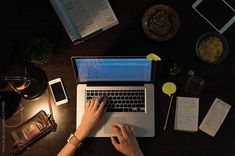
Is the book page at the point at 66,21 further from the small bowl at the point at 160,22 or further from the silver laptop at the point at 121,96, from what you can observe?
the small bowl at the point at 160,22

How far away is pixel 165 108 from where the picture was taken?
1.39m

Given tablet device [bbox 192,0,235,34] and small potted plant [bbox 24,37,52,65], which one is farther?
tablet device [bbox 192,0,235,34]

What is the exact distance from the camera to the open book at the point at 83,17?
1400 millimetres

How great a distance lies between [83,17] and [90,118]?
0.40 metres

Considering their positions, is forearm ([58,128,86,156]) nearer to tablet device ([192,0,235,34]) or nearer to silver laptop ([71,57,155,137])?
silver laptop ([71,57,155,137])

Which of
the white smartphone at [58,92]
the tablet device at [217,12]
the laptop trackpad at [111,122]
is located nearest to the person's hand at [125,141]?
the laptop trackpad at [111,122]

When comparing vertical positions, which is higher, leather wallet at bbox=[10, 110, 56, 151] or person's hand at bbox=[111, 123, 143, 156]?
leather wallet at bbox=[10, 110, 56, 151]

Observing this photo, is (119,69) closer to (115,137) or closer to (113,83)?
(113,83)

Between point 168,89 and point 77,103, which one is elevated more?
point 77,103

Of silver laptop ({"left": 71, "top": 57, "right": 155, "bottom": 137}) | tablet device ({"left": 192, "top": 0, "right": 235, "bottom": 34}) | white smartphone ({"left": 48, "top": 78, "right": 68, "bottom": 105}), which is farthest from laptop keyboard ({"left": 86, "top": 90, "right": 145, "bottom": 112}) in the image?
tablet device ({"left": 192, "top": 0, "right": 235, "bottom": 34})

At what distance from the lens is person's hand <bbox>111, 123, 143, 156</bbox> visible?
1317 millimetres

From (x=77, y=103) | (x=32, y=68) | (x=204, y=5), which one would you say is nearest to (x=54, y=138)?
(x=77, y=103)

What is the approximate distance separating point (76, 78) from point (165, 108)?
14.6 inches

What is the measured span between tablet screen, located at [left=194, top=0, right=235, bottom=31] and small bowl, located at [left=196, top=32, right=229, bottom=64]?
2.0 inches
